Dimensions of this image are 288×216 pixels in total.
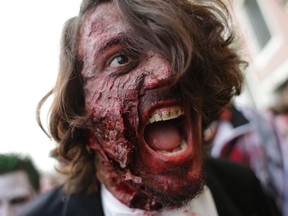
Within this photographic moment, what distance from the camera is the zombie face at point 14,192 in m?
2.48

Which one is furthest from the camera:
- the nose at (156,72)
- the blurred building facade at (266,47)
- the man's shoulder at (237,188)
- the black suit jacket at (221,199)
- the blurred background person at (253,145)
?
the blurred building facade at (266,47)

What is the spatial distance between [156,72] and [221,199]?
2.75ft

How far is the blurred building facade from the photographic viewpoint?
866 centimetres

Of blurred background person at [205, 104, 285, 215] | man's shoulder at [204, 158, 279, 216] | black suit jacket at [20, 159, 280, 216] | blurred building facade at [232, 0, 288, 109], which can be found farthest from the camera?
blurred building facade at [232, 0, 288, 109]

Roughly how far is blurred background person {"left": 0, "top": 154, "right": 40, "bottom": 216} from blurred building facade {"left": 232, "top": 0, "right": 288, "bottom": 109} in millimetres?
6507

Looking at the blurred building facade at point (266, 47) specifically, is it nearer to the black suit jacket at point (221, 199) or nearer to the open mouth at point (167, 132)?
the black suit jacket at point (221, 199)

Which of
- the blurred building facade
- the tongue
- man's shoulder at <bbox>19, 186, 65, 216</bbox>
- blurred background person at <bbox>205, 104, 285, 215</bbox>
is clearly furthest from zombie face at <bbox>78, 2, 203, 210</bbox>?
the blurred building facade

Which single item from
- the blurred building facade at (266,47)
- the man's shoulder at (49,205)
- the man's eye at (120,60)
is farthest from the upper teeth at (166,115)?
the blurred building facade at (266,47)

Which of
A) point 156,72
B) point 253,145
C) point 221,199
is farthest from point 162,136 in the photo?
point 253,145

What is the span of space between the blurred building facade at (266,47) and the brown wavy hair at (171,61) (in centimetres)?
693

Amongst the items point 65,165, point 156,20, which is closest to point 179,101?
point 156,20

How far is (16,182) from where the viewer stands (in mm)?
2609

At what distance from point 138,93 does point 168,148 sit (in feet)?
0.78

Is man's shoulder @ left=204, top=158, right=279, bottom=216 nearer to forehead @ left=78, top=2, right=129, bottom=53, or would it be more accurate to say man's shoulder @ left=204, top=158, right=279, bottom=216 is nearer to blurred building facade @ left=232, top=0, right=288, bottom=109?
forehead @ left=78, top=2, right=129, bottom=53
